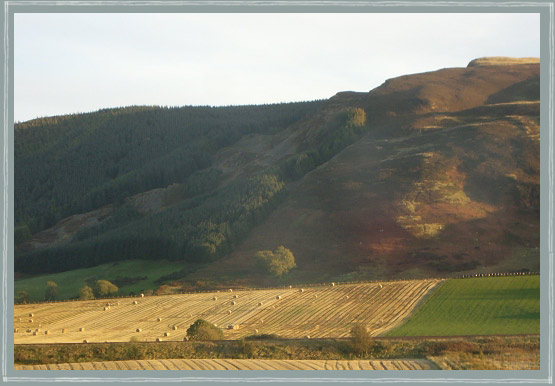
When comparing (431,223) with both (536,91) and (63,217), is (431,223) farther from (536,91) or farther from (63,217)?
(63,217)

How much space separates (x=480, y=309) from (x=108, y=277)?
5728cm

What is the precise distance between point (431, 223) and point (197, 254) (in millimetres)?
31233

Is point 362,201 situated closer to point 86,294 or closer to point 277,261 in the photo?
point 277,261

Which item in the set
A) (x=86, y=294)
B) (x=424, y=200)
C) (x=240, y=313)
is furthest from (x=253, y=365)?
(x=424, y=200)

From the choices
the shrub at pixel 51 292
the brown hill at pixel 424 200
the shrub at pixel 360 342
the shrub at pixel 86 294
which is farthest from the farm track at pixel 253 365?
the shrub at pixel 51 292

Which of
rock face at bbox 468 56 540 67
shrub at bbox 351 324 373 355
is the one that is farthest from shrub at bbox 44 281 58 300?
rock face at bbox 468 56 540 67

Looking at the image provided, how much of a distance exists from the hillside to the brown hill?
204 millimetres

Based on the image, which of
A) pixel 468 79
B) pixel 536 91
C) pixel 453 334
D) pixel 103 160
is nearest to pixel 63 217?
pixel 103 160

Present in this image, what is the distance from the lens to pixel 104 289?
8138 centimetres

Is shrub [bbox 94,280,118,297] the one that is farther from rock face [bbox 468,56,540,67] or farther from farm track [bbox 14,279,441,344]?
rock face [bbox 468,56,540,67]

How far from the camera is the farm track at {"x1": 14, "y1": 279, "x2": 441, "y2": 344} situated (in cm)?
5134

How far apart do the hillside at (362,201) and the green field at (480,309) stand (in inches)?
491

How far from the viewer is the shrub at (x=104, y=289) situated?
81125 millimetres
